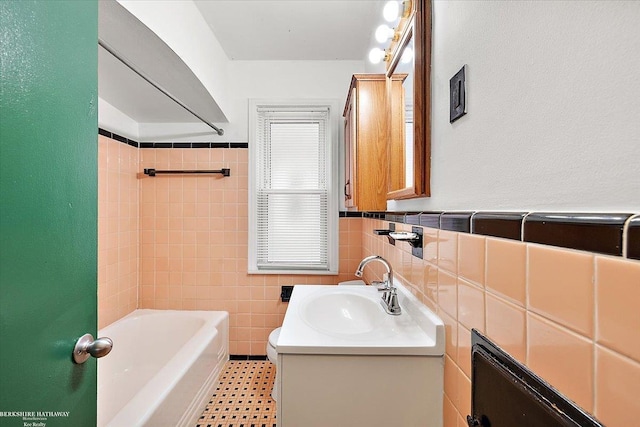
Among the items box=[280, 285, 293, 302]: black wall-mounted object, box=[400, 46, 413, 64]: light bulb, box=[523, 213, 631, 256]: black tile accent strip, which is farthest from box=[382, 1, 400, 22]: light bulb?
box=[280, 285, 293, 302]: black wall-mounted object

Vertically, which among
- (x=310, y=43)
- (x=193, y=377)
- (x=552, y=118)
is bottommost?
(x=193, y=377)

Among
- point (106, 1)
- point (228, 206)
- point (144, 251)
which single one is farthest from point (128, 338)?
point (106, 1)

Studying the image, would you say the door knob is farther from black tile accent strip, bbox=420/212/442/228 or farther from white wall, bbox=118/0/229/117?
white wall, bbox=118/0/229/117

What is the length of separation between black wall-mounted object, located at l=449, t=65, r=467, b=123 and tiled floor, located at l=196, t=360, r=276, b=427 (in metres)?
1.80

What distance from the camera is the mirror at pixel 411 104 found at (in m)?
0.98

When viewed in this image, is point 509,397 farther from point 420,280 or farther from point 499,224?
point 420,280

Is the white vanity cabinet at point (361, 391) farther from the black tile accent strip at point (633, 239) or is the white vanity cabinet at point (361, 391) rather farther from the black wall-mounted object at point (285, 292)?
the black wall-mounted object at point (285, 292)

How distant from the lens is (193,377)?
162 centimetres

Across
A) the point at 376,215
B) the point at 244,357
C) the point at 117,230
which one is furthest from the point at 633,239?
the point at 117,230

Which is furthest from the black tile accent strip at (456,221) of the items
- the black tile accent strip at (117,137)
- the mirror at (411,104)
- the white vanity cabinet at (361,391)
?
the black tile accent strip at (117,137)

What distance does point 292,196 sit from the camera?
2365 millimetres

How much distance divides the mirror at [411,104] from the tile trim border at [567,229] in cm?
34

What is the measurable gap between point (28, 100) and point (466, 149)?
0.96 m

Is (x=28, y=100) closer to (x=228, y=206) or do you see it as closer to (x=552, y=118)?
(x=552, y=118)
